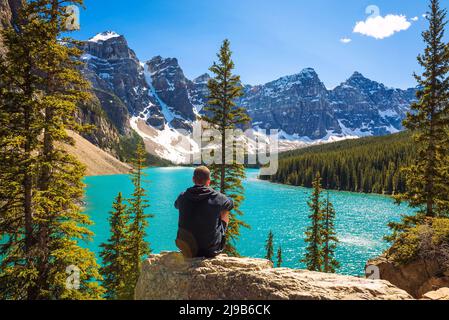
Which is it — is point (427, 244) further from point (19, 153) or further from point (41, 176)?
point (19, 153)

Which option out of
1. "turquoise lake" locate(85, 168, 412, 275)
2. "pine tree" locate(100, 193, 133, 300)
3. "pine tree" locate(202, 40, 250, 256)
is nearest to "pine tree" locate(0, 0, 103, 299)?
"pine tree" locate(202, 40, 250, 256)

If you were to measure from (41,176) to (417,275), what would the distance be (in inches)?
699

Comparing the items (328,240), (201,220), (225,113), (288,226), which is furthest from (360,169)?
(201,220)

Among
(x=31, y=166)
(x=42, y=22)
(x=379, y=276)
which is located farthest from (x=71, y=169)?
(x=379, y=276)

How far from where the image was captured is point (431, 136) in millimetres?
16906

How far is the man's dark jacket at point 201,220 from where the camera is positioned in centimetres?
618

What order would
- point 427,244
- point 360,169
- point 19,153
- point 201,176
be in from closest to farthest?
1. point 201,176
2. point 19,153
3. point 427,244
4. point 360,169

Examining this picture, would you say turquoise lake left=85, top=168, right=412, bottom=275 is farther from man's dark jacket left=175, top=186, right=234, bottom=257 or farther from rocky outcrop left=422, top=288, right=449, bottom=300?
rocky outcrop left=422, top=288, right=449, bottom=300

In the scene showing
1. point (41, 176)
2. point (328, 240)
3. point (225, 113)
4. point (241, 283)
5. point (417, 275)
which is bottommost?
point (328, 240)

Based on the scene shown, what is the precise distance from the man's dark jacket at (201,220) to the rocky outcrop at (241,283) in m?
0.30

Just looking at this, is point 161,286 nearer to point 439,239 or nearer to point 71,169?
point 71,169

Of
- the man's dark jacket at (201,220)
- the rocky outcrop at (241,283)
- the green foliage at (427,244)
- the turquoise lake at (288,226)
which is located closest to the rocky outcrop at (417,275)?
the green foliage at (427,244)

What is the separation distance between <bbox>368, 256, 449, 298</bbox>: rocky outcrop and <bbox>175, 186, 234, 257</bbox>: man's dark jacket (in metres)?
12.0

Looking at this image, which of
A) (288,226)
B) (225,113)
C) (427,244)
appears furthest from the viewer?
(288,226)
